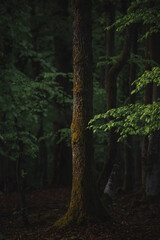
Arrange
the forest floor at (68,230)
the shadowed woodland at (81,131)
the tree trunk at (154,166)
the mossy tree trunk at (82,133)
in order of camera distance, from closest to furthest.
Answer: the shadowed woodland at (81,131) < the forest floor at (68,230) < the mossy tree trunk at (82,133) < the tree trunk at (154,166)

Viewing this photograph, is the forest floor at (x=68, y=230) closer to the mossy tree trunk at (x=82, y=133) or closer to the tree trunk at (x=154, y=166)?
the mossy tree trunk at (x=82, y=133)

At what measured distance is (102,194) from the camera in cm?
1157

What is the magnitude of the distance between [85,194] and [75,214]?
66 centimetres

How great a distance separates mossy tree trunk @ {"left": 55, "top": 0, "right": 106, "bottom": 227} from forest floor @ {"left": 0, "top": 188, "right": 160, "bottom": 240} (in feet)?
1.55

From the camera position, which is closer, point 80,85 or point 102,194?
point 80,85

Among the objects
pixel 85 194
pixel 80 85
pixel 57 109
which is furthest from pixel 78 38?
pixel 57 109

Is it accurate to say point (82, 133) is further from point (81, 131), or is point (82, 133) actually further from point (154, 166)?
point (154, 166)

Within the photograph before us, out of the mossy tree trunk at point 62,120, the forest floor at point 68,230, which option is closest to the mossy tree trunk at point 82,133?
the forest floor at point 68,230

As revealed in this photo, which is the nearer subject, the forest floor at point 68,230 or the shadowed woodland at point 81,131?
the shadowed woodland at point 81,131

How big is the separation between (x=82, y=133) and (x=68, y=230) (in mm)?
2829

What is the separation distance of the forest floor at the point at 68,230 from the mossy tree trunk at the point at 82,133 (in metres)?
0.47

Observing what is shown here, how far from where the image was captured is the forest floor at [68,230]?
6.87 meters

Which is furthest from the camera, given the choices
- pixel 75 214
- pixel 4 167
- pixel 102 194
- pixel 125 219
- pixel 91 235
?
pixel 4 167

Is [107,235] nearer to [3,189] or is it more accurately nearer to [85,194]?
[85,194]
